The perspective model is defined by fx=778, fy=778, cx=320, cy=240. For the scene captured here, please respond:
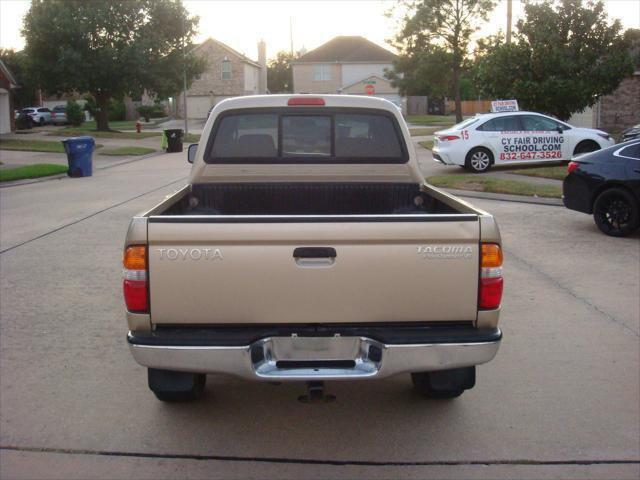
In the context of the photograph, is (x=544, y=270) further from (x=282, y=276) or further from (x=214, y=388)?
(x=282, y=276)

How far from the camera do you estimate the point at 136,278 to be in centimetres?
401

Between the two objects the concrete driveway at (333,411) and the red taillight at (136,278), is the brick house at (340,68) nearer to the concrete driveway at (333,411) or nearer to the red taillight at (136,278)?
the concrete driveway at (333,411)

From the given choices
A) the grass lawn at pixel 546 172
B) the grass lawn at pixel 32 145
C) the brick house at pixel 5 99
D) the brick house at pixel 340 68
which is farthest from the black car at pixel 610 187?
the brick house at pixel 340 68

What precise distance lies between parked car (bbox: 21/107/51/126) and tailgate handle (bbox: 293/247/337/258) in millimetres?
54913

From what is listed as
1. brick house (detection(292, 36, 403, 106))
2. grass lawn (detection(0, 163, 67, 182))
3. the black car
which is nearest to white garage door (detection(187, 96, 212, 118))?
brick house (detection(292, 36, 403, 106))

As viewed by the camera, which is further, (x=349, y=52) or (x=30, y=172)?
(x=349, y=52)

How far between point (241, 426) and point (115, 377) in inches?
52.1

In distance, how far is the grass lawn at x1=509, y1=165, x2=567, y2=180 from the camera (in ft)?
61.2

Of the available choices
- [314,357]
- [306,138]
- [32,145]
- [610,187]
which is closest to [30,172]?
[32,145]

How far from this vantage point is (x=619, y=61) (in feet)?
81.5

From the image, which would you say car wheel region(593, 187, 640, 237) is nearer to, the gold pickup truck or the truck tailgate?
the gold pickup truck

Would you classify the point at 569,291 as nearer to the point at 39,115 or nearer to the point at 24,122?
the point at 24,122

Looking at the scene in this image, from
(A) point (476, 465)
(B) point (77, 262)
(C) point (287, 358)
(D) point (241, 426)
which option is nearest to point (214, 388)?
(D) point (241, 426)

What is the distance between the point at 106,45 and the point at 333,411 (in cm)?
4098
